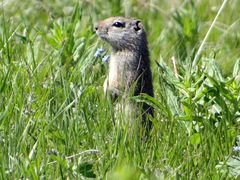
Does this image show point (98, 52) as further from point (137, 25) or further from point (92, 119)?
point (92, 119)

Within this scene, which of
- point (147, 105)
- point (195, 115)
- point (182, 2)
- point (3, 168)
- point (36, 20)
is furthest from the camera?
point (182, 2)

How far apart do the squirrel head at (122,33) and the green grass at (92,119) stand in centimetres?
18

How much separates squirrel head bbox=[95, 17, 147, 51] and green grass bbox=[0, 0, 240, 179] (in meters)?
0.18

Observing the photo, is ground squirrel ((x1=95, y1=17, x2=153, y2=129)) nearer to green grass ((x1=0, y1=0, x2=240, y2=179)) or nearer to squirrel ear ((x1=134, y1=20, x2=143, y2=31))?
squirrel ear ((x1=134, y1=20, x2=143, y2=31))

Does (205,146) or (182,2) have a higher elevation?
(182,2)

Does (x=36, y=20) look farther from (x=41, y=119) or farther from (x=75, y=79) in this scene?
(x=41, y=119)

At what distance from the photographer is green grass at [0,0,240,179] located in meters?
4.27

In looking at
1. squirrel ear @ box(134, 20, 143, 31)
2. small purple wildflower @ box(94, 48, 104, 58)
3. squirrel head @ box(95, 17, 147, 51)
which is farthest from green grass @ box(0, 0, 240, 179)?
squirrel ear @ box(134, 20, 143, 31)

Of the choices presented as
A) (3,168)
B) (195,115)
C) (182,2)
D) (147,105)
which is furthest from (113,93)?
(182,2)

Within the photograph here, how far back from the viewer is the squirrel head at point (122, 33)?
6141 millimetres

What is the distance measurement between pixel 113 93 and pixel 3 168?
1676 millimetres

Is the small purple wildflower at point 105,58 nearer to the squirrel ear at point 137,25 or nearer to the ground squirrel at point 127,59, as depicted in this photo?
the ground squirrel at point 127,59

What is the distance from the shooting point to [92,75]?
5828mm

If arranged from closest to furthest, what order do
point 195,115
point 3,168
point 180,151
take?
point 3,168 < point 180,151 < point 195,115
